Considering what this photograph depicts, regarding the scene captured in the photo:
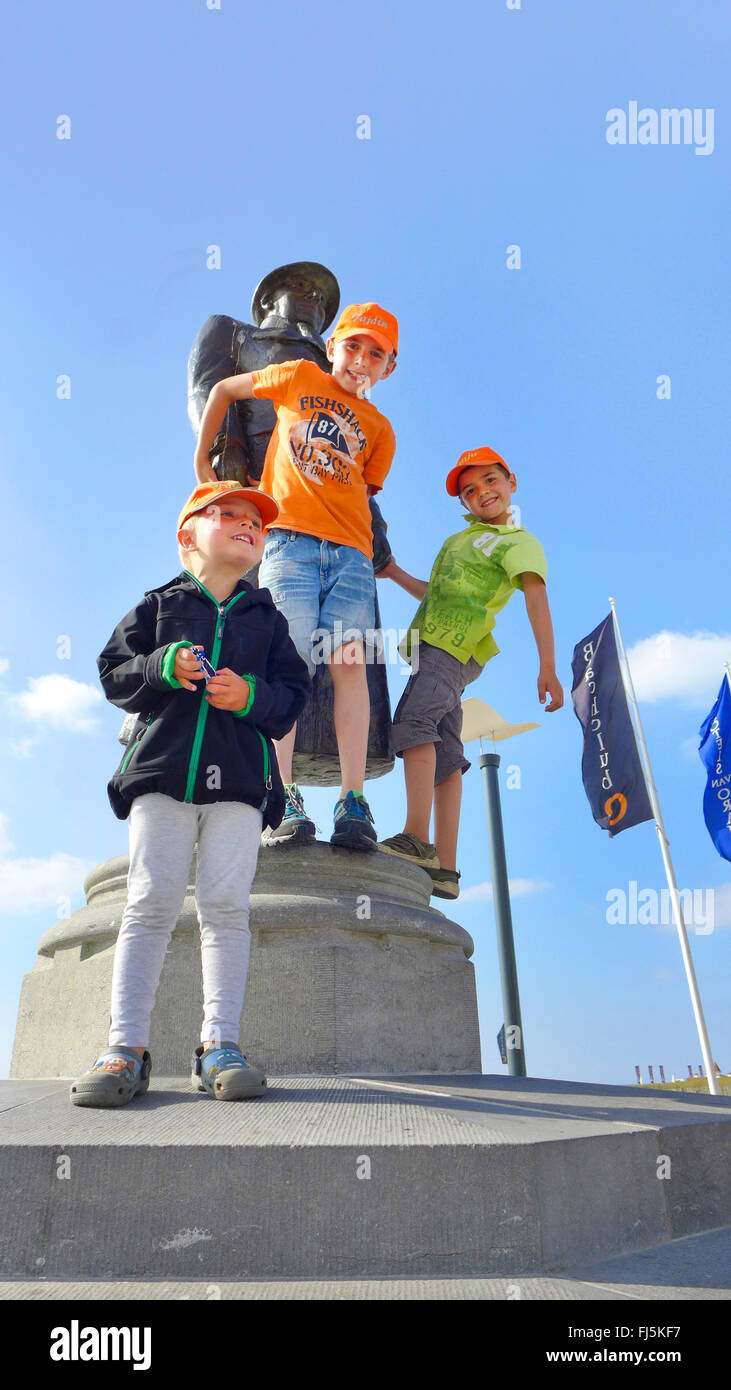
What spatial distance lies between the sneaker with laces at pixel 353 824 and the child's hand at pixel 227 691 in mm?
1149

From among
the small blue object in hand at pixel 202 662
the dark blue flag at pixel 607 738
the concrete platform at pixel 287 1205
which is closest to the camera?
the concrete platform at pixel 287 1205

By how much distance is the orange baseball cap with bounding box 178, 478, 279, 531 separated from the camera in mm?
2957

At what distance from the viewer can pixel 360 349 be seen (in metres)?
4.18

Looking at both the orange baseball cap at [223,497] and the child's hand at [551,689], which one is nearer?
the orange baseball cap at [223,497]

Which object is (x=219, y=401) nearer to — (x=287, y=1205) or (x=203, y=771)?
(x=203, y=771)

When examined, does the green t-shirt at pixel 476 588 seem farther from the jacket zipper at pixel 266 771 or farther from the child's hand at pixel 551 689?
the jacket zipper at pixel 266 771

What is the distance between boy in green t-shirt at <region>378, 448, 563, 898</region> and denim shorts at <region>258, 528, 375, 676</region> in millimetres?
633

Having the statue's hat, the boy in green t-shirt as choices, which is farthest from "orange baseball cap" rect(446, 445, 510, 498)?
the statue's hat

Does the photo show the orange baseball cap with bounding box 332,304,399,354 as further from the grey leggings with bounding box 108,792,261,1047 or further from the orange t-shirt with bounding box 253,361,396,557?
the grey leggings with bounding box 108,792,261,1047

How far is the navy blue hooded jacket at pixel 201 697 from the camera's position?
2.60m

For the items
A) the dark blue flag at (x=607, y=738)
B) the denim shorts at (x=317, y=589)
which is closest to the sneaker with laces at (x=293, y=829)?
the denim shorts at (x=317, y=589)
